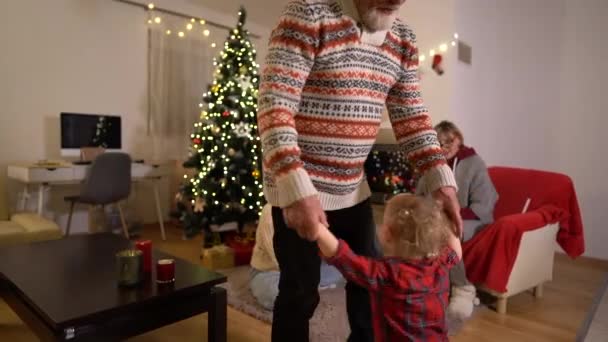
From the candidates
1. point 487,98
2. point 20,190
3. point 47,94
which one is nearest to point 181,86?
point 47,94

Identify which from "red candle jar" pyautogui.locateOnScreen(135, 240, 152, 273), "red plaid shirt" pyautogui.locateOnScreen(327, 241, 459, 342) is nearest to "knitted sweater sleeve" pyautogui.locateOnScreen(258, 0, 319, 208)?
"red plaid shirt" pyautogui.locateOnScreen(327, 241, 459, 342)

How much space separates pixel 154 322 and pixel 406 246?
0.90m

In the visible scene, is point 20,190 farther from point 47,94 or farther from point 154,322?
point 154,322

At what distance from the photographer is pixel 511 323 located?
2051 mm

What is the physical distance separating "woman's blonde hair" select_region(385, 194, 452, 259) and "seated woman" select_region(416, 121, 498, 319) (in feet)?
4.19

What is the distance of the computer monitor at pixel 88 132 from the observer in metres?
3.82

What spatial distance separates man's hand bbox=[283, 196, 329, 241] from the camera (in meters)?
0.75

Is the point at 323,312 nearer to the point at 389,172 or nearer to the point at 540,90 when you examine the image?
the point at 389,172

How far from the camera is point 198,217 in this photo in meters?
3.18

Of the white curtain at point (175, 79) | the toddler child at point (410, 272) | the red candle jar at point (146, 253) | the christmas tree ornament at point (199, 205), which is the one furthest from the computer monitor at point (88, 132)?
the toddler child at point (410, 272)

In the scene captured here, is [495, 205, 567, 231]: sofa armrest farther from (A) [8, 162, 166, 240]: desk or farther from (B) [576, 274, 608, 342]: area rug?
Result: (A) [8, 162, 166, 240]: desk

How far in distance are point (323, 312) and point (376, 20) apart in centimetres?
159

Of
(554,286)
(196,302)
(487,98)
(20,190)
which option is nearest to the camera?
(196,302)

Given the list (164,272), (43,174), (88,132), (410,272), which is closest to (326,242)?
(410,272)
